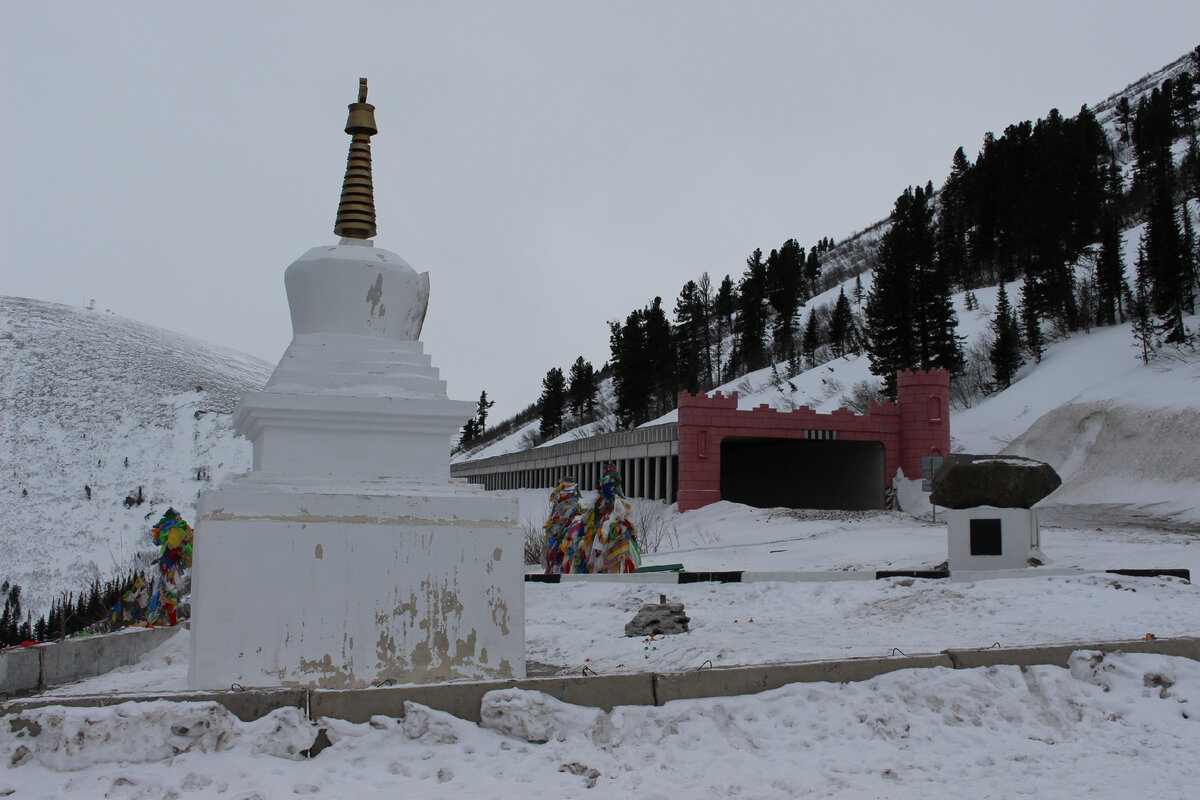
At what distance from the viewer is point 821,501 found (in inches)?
1444

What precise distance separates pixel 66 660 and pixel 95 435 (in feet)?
171

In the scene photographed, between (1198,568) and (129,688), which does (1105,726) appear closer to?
(129,688)

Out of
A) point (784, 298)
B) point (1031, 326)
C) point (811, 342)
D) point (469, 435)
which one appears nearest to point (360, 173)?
point (1031, 326)

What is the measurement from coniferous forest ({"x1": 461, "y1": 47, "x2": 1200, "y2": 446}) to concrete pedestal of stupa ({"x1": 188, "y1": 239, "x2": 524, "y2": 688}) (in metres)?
35.7

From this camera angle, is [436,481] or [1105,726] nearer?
[1105,726]

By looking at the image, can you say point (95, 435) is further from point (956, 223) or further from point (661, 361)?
point (956, 223)

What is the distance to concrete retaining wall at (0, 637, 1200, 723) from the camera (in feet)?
17.1

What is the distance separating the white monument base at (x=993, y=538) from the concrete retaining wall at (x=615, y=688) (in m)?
6.89

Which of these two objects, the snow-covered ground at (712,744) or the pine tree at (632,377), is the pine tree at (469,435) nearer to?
the pine tree at (632,377)

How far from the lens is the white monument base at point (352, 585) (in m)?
6.31

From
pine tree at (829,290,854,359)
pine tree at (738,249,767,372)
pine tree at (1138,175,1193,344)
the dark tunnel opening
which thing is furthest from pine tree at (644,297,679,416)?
pine tree at (1138,175,1193,344)

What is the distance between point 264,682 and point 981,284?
61711 millimetres

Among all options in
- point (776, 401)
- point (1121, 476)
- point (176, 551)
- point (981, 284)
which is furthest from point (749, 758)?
point (981, 284)

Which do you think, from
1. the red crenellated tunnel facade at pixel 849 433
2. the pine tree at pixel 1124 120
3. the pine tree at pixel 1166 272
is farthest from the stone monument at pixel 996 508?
the pine tree at pixel 1124 120
